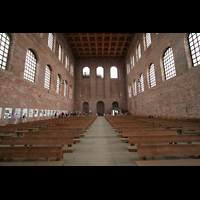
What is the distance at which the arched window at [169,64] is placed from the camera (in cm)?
1096

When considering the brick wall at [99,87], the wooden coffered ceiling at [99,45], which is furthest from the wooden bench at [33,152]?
the brick wall at [99,87]

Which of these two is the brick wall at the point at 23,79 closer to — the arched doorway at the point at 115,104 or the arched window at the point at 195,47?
the arched window at the point at 195,47

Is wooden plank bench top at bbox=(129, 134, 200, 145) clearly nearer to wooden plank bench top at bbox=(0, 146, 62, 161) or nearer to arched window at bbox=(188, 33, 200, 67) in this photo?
wooden plank bench top at bbox=(0, 146, 62, 161)

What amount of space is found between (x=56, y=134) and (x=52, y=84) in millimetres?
13528

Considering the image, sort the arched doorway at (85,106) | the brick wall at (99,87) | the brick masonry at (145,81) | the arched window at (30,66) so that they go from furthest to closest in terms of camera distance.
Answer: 1. the arched doorway at (85,106)
2. the brick wall at (99,87)
3. the arched window at (30,66)
4. the brick masonry at (145,81)

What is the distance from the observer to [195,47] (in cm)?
843

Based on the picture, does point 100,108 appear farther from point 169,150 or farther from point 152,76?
point 169,150

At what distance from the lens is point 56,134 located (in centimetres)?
320

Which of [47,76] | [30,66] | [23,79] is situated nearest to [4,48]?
[23,79]

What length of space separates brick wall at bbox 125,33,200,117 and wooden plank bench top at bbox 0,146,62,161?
10.4 meters

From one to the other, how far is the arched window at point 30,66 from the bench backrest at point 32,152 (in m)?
10.5
